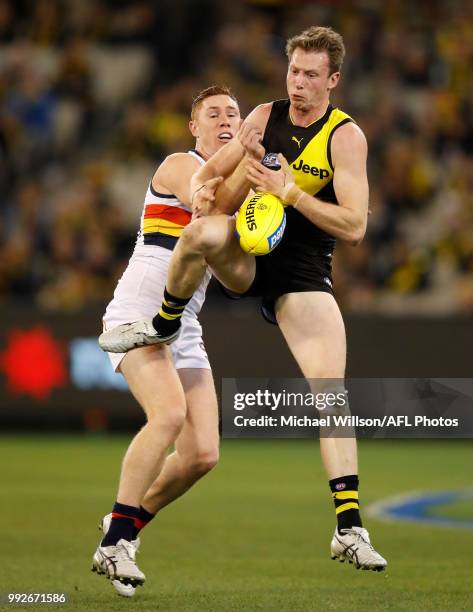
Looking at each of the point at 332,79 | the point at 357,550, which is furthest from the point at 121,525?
the point at 332,79

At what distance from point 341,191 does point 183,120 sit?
1054cm

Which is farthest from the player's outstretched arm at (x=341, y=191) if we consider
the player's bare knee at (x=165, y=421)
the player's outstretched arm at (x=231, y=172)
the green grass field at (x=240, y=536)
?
the green grass field at (x=240, y=536)

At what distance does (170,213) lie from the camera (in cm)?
694

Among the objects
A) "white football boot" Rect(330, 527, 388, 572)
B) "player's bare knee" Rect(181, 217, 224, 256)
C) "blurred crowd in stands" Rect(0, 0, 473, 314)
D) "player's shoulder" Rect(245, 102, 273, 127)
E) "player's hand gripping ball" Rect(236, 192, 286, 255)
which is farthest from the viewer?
"blurred crowd in stands" Rect(0, 0, 473, 314)

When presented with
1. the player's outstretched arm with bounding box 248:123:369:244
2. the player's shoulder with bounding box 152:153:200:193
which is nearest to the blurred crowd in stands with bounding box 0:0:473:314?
the player's shoulder with bounding box 152:153:200:193

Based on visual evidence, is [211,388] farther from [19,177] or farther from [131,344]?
[19,177]

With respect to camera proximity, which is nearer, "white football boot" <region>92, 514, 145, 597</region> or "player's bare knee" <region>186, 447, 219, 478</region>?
"white football boot" <region>92, 514, 145, 597</region>

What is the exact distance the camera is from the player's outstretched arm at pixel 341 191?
6230 mm

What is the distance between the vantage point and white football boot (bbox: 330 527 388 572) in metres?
6.11

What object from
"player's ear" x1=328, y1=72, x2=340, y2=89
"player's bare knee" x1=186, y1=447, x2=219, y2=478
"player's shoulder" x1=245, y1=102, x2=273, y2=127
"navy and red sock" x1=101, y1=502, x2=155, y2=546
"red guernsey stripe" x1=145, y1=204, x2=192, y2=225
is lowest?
"navy and red sock" x1=101, y1=502, x2=155, y2=546

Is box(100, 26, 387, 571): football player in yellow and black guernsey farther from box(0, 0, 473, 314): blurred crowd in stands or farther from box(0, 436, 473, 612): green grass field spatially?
box(0, 0, 473, 314): blurred crowd in stands

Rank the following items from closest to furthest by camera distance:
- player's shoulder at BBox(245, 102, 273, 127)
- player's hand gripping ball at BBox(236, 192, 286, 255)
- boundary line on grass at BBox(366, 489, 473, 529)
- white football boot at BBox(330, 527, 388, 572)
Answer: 1. white football boot at BBox(330, 527, 388, 572)
2. player's hand gripping ball at BBox(236, 192, 286, 255)
3. player's shoulder at BBox(245, 102, 273, 127)
4. boundary line on grass at BBox(366, 489, 473, 529)

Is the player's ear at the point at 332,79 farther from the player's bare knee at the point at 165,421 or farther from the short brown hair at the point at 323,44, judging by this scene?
the player's bare knee at the point at 165,421

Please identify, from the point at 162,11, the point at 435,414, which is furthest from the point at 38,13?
the point at 435,414
